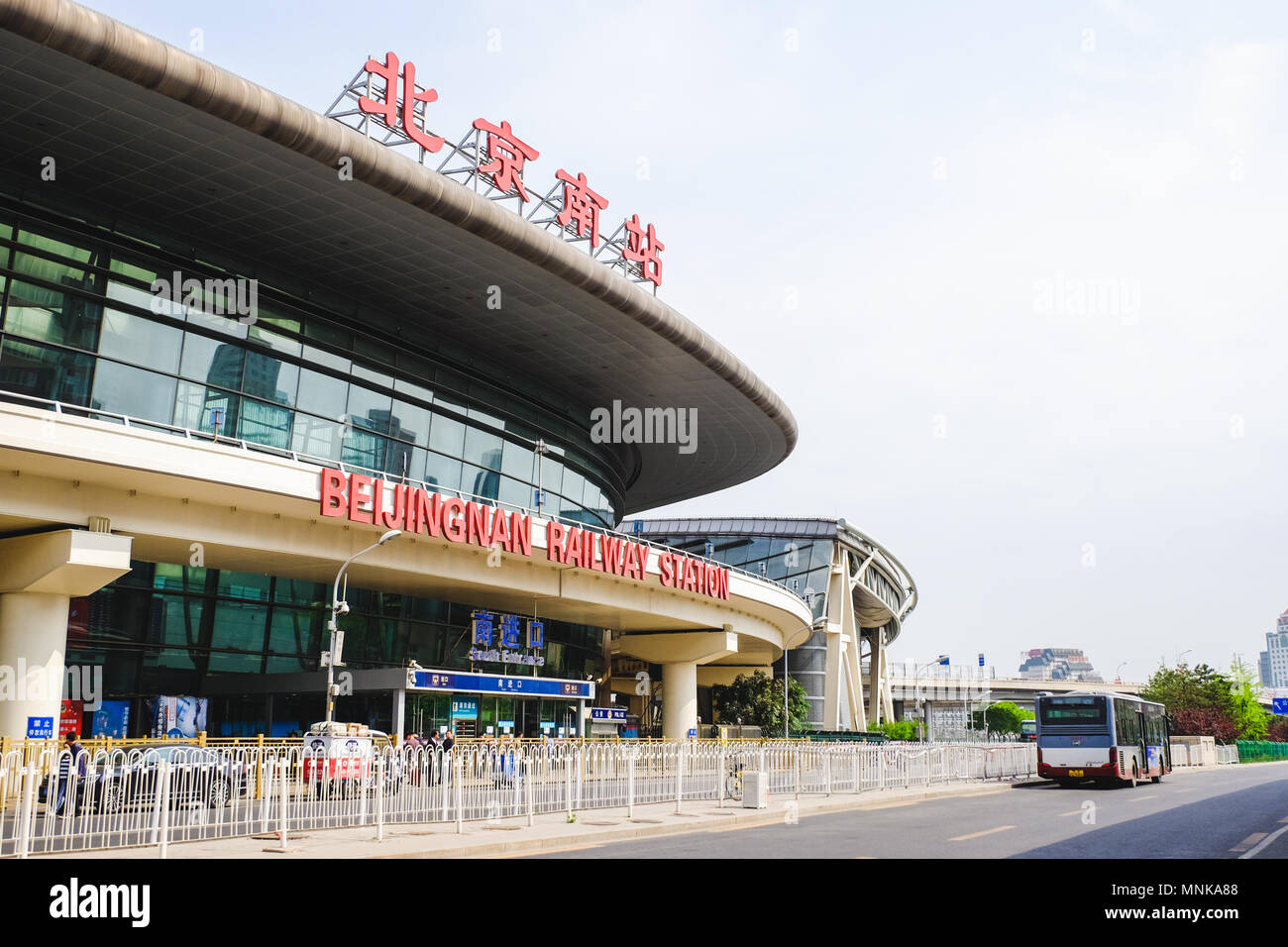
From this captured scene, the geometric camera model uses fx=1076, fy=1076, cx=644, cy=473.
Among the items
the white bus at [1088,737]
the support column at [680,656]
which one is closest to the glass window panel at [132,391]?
the support column at [680,656]

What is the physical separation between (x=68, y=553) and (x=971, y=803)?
71.1ft

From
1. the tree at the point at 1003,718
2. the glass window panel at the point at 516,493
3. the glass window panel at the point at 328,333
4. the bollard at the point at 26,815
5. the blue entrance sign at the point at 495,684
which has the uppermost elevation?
the glass window panel at the point at 328,333

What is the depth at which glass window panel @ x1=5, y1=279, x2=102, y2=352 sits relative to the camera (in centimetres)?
2678

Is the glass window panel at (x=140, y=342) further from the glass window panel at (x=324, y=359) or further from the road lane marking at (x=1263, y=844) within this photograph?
the road lane marking at (x=1263, y=844)

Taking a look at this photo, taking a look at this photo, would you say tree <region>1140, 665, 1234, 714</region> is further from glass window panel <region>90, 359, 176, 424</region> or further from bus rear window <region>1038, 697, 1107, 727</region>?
glass window panel <region>90, 359, 176, 424</region>

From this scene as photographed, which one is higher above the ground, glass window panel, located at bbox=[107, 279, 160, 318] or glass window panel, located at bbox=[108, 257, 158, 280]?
glass window panel, located at bbox=[108, 257, 158, 280]

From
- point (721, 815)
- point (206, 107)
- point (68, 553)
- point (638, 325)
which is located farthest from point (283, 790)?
point (638, 325)

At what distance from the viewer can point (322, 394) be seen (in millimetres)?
33625

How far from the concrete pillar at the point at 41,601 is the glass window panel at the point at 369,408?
10800 mm

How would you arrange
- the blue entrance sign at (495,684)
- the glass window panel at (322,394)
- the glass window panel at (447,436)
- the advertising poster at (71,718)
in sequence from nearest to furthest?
1. the advertising poster at (71,718)
2. the blue entrance sign at (495,684)
3. the glass window panel at (322,394)
4. the glass window panel at (447,436)

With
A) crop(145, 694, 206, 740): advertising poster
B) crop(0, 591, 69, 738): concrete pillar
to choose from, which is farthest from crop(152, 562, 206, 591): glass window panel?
crop(0, 591, 69, 738): concrete pillar

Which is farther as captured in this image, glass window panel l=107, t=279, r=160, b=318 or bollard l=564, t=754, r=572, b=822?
glass window panel l=107, t=279, r=160, b=318

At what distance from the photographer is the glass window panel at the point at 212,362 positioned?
98.6ft

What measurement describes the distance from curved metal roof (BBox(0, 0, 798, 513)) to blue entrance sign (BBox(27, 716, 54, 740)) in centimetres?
1293
